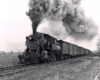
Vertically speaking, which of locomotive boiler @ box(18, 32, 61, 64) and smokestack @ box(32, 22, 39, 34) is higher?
smokestack @ box(32, 22, 39, 34)

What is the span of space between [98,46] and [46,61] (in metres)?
77.6

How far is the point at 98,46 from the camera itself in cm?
8862

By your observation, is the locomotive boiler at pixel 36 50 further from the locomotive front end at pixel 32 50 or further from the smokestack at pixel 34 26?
the smokestack at pixel 34 26

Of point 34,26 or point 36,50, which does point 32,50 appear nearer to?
point 36,50

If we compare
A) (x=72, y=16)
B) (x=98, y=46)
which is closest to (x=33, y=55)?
(x=72, y=16)

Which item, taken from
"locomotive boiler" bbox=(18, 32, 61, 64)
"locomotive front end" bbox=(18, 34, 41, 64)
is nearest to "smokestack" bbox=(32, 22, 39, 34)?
"locomotive boiler" bbox=(18, 32, 61, 64)

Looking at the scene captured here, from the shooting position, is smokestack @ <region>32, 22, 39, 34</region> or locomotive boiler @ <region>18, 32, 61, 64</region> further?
smokestack @ <region>32, 22, 39, 34</region>

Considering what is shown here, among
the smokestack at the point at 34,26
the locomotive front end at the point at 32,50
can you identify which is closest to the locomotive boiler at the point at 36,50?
the locomotive front end at the point at 32,50

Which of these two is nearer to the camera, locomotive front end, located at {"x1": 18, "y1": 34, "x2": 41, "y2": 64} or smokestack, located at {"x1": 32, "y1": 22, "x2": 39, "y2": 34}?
locomotive front end, located at {"x1": 18, "y1": 34, "x2": 41, "y2": 64}

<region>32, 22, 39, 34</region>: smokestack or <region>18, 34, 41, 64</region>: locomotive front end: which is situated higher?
<region>32, 22, 39, 34</region>: smokestack

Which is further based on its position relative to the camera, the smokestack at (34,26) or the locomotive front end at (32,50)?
the smokestack at (34,26)

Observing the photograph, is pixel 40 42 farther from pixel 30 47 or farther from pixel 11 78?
pixel 11 78

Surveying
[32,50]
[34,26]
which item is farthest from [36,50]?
[34,26]

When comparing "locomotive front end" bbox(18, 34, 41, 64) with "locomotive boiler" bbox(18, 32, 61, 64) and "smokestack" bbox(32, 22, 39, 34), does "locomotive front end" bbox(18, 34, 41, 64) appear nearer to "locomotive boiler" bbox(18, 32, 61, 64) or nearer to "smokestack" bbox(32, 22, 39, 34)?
"locomotive boiler" bbox(18, 32, 61, 64)
